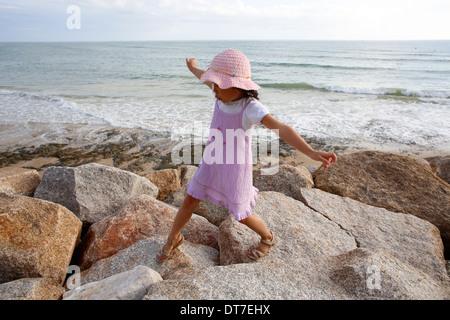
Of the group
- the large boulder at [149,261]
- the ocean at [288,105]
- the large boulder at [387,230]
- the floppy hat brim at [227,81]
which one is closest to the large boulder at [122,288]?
the large boulder at [149,261]

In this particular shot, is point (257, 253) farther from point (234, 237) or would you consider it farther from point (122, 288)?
point (122, 288)

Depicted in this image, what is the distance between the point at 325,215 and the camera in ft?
9.30

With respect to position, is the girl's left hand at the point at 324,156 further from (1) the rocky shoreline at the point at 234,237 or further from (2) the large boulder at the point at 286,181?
(2) the large boulder at the point at 286,181

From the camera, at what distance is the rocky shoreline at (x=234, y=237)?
167 centimetres

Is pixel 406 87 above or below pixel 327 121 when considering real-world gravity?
above

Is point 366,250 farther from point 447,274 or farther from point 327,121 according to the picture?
point 327,121

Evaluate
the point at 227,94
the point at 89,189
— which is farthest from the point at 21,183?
the point at 227,94

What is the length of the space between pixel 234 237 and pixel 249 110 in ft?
3.47

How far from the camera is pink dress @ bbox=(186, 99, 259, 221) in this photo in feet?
6.38

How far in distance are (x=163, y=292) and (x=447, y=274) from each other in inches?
86.6

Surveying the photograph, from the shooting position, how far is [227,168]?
197cm

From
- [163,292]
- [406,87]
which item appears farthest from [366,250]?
[406,87]

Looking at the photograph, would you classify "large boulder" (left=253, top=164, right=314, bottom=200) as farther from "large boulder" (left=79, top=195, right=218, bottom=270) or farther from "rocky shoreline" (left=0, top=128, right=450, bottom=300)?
"large boulder" (left=79, top=195, right=218, bottom=270)

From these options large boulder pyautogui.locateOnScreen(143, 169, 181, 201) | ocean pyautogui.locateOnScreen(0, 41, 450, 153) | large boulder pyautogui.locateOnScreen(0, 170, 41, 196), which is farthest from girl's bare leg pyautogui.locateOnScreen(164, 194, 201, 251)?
ocean pyautogui.locateOnScreen(0, 41, 450, 153)
